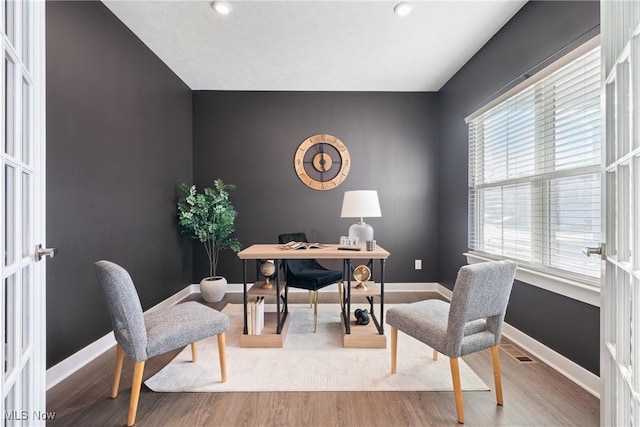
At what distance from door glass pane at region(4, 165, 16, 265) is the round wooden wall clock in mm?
2997

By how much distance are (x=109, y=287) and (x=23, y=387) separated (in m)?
0.47

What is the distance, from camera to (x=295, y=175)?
3.85 metres

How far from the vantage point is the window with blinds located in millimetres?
1733

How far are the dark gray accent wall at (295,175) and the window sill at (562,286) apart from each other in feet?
5.60

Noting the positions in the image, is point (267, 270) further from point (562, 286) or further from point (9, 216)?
point (562, 286)

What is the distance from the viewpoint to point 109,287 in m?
1.42

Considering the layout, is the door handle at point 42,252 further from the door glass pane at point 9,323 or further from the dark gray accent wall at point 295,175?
the dark gray accent wall at point 295,175

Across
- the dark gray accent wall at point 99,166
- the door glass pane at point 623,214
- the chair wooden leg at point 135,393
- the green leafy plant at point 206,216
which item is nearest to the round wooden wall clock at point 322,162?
the green leafy plant at point 206,216

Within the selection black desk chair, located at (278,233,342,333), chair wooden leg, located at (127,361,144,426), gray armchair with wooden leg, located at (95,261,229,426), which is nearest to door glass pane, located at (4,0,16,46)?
gray armchair with wooden leg, located at (95,261,229,426)

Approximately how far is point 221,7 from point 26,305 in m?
2.29

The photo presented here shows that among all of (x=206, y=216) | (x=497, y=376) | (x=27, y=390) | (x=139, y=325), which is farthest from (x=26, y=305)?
(x=206, y=216)

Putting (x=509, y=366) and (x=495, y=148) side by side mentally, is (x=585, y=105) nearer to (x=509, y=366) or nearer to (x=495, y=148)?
(x=495, y=148)

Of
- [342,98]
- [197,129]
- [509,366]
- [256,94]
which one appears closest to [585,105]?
[509,366]

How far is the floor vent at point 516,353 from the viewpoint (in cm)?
206
